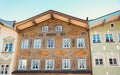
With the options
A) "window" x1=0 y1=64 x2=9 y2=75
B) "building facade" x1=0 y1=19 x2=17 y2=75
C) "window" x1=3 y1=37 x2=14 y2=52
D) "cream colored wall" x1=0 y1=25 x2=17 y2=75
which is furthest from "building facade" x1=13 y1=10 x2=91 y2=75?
"window" x1=0 y1=64 x2=9 y2=75

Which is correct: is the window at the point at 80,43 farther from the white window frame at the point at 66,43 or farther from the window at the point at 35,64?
the window at the point at 35,64

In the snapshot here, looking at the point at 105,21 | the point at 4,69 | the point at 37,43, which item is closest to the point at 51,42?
the point at 37,43

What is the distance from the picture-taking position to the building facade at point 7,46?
20328 millimetres

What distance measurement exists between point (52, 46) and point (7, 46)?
6.09 m

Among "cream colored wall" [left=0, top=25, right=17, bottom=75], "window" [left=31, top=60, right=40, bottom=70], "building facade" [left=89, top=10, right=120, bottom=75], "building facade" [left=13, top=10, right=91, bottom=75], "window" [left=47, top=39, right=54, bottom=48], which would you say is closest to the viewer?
"building facade" [left=89, top=10, right=120, bottom=75]

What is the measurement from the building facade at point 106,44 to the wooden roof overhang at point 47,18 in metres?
1.50

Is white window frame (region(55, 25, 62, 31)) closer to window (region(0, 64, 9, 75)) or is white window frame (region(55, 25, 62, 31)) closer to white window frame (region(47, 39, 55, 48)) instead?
white window frame (region(47, 39, 55, 48))

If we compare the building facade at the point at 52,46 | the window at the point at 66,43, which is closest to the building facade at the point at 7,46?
the building facade at the point at 52,46

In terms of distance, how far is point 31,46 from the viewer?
21219 millimetres

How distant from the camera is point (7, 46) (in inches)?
851

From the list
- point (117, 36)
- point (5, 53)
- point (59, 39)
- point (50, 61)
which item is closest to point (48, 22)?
point (59, 39)

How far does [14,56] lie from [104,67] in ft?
36.9

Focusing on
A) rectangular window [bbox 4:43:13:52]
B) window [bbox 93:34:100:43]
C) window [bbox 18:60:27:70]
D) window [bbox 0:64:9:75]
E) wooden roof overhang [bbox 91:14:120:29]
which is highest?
wooden roof overhang [bbox 91:14:120:29]

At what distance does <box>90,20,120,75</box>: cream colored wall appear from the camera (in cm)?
1872
